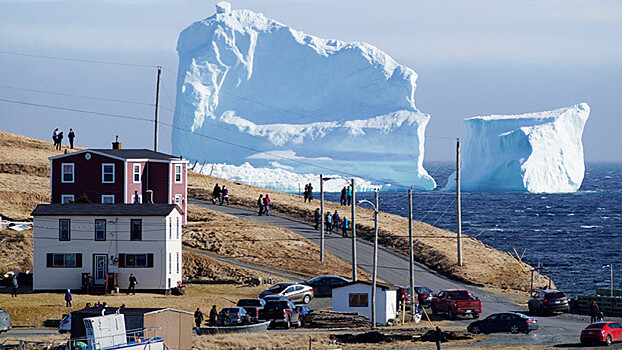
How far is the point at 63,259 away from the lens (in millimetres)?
53562

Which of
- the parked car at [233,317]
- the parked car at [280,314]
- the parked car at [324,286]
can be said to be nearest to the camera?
the parked car at [233,317]

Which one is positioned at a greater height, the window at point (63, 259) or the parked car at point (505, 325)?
the window at point (63, 259)

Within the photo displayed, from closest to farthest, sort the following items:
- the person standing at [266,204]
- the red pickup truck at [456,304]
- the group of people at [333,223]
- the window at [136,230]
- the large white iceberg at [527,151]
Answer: the red pickup truck at [456,304], the window at [136,230], the group of people at [333,223], the person standing at [266,204], the large white iceberg at [527,151]

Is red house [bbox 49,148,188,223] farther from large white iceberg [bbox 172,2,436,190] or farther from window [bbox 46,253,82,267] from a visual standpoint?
large white iceberg [bbox 172,2,436,190]

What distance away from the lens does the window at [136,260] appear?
176ft

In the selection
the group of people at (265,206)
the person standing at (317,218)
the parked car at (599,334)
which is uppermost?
the group of people at (265,206)

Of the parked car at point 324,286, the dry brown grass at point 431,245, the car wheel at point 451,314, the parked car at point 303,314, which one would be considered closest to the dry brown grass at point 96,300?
the parked car at point 324,286

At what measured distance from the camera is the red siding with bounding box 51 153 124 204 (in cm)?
6375

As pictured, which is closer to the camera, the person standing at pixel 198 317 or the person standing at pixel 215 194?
the person standing at pixel 198 317

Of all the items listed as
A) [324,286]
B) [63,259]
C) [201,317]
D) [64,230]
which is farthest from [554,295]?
[64,230]

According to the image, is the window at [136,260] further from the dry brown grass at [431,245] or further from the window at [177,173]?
the dry brown grass at [431,245]

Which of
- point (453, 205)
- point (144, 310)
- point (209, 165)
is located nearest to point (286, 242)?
point (144, 310)

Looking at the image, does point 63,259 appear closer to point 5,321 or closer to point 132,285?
point 132,285

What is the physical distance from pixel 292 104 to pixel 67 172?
9686cm
